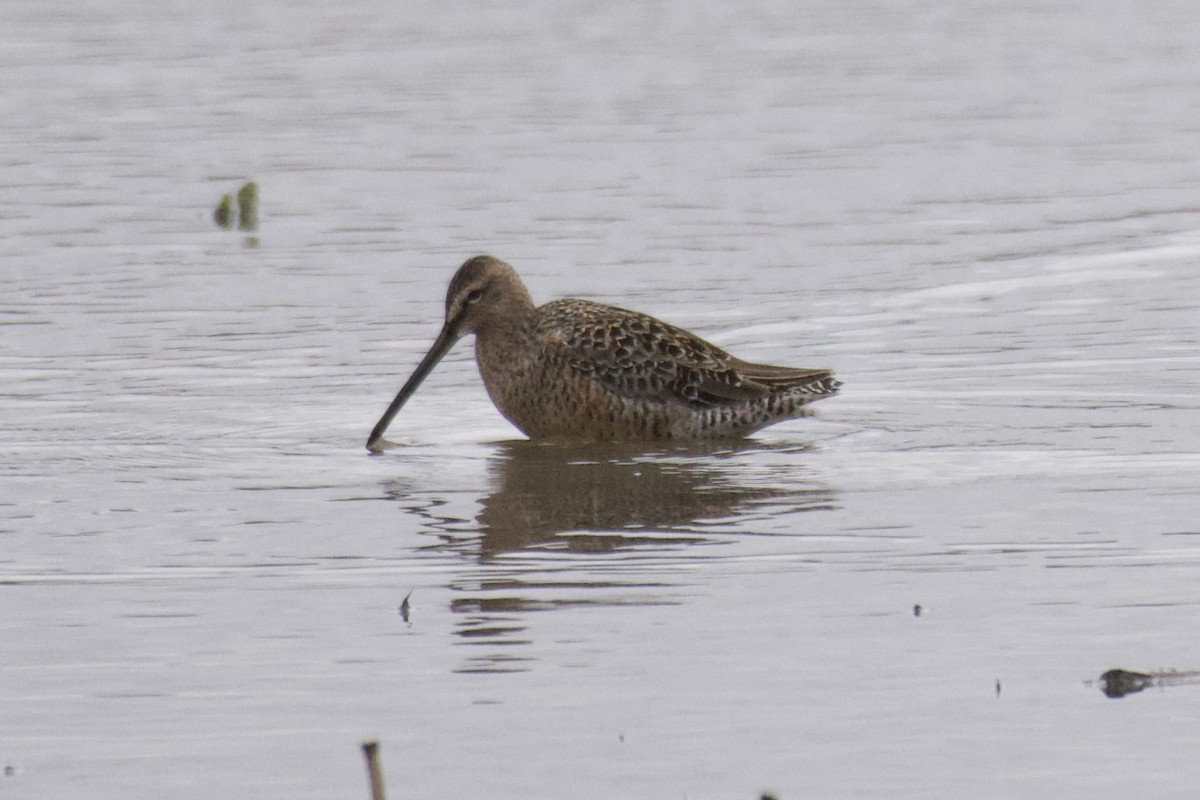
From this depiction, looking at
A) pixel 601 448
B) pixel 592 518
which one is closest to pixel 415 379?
pixel 601 448

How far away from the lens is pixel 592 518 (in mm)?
6535

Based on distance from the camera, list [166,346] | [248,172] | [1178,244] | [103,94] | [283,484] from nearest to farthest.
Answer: [283,484] < [166,346] < [1178,244] < [248,172] < [103,94]

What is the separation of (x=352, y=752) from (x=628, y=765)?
493 millimetres

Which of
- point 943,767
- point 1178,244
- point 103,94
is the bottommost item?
point 943,767

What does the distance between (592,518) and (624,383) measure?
4.95 ft

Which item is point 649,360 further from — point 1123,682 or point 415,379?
point 1123,682

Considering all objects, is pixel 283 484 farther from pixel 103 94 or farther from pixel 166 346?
pixel 103 94

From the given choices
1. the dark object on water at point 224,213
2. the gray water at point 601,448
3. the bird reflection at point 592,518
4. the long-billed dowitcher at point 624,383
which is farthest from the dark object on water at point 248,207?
the bird reflection at point 592,518

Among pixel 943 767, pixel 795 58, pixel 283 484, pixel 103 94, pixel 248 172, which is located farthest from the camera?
pixel 795 58

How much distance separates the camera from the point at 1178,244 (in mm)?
10750

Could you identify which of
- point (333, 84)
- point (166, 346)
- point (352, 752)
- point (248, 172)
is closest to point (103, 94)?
point (333, 84)

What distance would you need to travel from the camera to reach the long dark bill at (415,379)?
768 cm

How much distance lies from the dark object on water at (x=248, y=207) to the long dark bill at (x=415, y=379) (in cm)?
329

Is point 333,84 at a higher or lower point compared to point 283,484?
higher
